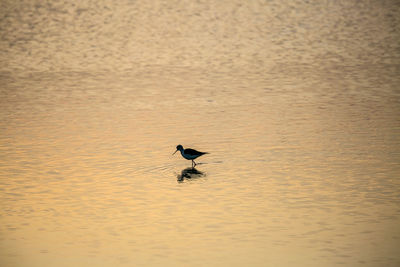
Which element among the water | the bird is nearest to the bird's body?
the bird

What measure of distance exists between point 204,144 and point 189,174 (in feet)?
9.29

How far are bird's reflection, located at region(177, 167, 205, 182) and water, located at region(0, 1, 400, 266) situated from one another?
0.37 ft

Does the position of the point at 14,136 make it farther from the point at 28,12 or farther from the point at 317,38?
the point at 28,12

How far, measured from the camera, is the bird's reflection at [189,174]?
675 inches

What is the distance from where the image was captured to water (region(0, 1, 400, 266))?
1224 centimetres

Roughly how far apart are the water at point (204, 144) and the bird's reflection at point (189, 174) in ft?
0.37

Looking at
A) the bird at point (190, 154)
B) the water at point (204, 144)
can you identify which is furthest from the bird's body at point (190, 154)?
the water at point (204, 144)

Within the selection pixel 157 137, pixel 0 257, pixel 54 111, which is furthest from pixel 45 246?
pixel 54 111

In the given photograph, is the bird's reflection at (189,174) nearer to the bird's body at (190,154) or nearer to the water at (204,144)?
the water at (204,144)

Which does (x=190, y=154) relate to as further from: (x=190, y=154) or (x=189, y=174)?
(x=189, y=174)

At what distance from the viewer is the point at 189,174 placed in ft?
57.6

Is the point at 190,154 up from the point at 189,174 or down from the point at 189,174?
up

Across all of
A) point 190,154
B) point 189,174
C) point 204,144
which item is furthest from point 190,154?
point 204,144

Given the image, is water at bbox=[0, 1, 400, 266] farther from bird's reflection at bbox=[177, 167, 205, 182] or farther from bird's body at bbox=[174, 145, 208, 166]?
bird's body at bbox=[174, 145, 208, 166]
